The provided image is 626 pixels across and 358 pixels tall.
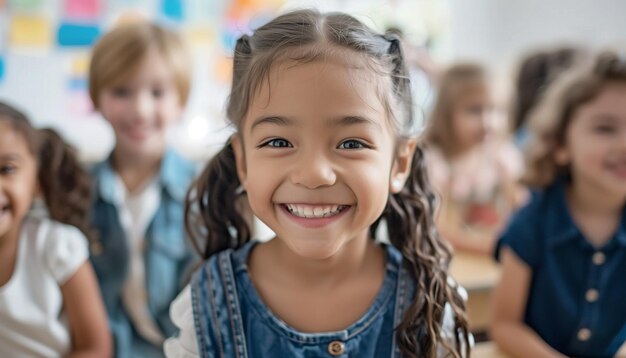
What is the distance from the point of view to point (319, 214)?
0.93 m

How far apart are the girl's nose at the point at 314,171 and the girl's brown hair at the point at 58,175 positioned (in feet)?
1.89

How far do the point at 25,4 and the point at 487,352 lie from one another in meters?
2.06

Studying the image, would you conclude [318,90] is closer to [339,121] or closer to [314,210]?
[339,121]

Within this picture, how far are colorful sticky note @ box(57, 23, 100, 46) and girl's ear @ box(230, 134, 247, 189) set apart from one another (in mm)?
1799

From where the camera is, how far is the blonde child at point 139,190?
151 centimetres

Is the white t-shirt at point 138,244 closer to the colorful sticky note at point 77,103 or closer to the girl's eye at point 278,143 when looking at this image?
the girl's eye at point 278,143

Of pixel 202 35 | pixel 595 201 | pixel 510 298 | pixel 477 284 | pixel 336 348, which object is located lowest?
pixel 477 284

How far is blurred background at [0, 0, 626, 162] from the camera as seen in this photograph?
2.48 m

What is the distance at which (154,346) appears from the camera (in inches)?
60.2

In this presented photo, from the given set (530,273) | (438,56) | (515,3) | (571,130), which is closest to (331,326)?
(530,273)

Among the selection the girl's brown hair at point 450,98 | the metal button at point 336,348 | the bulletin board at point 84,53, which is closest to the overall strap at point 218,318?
the metal button at point 336,348

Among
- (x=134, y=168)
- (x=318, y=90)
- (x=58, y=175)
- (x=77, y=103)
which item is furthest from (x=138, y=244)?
(x=77, y=103)

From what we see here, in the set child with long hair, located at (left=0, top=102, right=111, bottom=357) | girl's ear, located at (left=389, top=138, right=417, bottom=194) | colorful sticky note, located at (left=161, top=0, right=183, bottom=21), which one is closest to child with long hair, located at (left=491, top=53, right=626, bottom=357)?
girl's ear, located at (left=389, top=138, right=417, bottom=194)

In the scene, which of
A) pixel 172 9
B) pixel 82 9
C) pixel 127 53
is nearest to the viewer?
pixel 127 53
